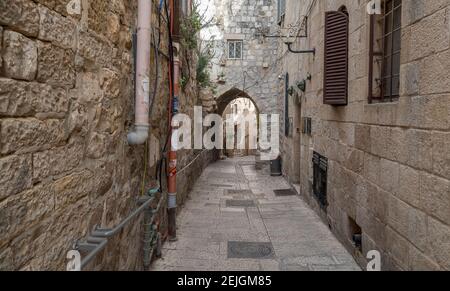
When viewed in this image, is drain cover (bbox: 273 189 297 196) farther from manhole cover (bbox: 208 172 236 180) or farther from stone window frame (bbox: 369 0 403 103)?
stone window frame (bbox: 369 0 403 103)

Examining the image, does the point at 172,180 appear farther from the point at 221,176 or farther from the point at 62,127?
the point at 221,176

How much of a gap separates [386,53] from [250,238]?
2743 millimetres

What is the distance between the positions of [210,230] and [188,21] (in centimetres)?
402

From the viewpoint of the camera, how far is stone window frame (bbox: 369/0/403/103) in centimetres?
346

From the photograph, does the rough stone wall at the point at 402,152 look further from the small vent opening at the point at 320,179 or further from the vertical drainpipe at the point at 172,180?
the vertical drainpipe at the point at 172,180

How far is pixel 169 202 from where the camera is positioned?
4.96 metres

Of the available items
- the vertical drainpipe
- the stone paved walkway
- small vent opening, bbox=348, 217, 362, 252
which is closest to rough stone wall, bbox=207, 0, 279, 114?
the stone paved walkway

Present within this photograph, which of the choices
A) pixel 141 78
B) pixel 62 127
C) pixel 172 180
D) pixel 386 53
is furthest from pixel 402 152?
pixel 172 180

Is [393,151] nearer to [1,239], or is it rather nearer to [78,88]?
[78,88]

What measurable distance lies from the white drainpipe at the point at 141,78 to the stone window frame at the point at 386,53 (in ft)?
7.04

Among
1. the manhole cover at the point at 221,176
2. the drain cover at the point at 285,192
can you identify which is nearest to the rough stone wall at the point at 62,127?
the drain cover at the point at 285,192

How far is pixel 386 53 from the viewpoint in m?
3.69
